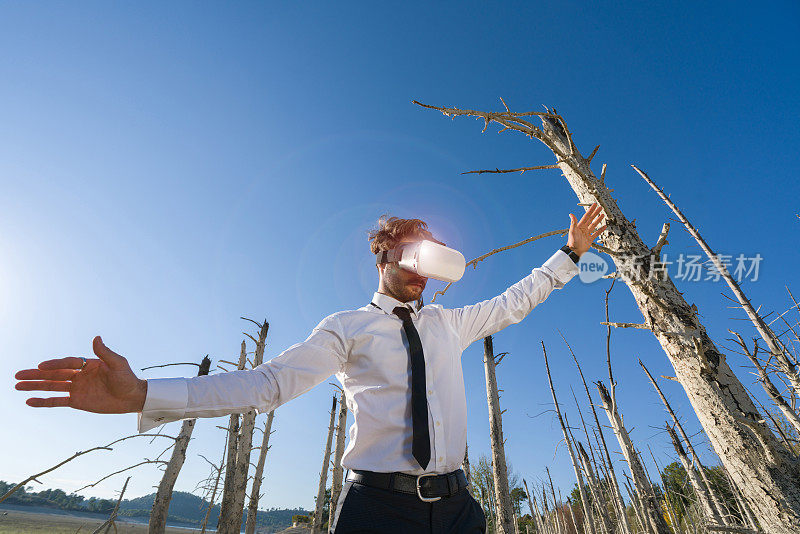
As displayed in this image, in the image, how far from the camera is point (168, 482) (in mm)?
7793

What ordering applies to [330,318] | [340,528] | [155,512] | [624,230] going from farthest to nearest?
[155,512], [624,230], [330,318], [340,528]

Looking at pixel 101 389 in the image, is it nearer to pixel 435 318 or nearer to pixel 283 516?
pixel 435 318

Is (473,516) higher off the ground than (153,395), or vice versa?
(153,395)

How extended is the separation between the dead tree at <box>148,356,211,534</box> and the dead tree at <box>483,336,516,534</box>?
20.3 ft

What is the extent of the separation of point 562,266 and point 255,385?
1857 millimetres

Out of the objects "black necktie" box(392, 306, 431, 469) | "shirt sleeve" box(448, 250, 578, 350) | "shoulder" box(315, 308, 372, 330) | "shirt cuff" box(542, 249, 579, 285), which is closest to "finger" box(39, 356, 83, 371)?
"shoulder" box(315, 308, 372, 330)

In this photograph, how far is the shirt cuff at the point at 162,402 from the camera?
47.9 inches

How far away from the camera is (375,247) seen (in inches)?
90.1

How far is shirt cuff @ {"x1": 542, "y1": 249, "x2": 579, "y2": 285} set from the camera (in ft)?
7.54

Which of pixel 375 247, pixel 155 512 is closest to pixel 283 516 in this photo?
pixel 155 512

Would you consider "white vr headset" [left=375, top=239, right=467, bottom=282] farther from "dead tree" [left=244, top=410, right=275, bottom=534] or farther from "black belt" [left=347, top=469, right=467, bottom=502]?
"dead tree" [left=244, top=410, right=275, bottom=534]

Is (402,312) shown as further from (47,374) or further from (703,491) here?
(703,491)

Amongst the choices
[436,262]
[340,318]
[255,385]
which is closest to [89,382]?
[255,385]

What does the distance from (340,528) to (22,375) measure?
1.18 m
